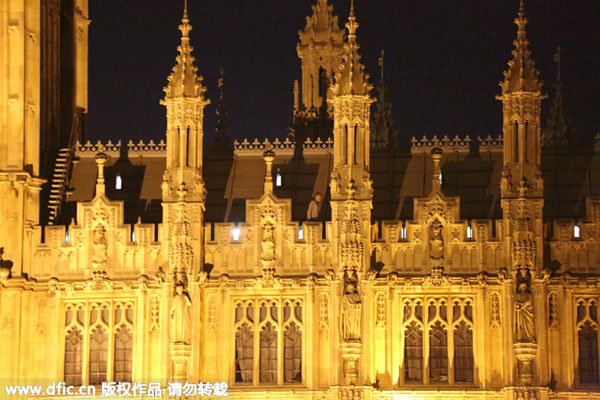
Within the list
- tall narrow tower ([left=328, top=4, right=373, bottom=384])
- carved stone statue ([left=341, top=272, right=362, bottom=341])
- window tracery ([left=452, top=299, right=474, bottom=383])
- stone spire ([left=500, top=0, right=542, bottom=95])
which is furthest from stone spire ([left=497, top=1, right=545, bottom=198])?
carved stone statue ([left=341, top=272, right=362, bottom=341])

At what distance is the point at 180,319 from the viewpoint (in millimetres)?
52562

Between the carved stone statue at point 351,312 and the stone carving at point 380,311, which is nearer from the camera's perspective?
the carved stone statue at point 351,312

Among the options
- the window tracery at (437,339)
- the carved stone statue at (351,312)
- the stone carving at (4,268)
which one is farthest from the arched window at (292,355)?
the stone carving at (4,268)

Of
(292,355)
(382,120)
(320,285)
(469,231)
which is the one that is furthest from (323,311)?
(382,120)

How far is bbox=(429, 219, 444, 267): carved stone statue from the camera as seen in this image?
53062 millimetres

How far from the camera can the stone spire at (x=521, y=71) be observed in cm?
5297

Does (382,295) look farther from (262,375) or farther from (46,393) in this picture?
(46,393)

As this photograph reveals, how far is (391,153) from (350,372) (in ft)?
25.0

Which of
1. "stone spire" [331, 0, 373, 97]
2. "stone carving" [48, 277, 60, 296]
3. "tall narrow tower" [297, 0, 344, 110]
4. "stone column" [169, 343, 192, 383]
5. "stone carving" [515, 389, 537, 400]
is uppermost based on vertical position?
"tall narrow tower" [297, 0, 344, 110]

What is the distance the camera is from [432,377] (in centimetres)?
5297

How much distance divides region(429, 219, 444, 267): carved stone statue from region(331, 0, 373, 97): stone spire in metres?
4.16

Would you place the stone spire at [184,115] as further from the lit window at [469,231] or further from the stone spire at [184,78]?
the lit window at [469,231]

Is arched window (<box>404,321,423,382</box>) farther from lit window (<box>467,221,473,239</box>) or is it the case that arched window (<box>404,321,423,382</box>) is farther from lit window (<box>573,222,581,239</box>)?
lit window (<box>573,222,581,239</box>)

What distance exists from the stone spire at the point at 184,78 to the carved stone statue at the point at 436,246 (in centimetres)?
747
